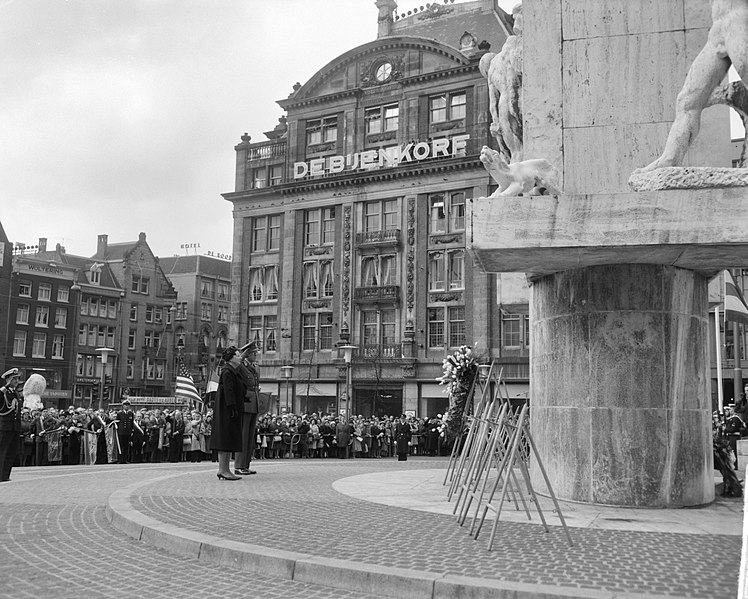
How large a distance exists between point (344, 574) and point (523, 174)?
610cm

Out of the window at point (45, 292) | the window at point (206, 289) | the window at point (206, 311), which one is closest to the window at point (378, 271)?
the window at point (45, 292)

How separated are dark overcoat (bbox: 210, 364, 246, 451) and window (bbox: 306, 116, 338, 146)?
4878cm

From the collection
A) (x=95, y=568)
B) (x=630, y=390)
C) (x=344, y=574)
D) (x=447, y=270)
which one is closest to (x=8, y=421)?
(x=95, y=568)

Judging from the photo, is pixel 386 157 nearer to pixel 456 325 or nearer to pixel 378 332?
pixel 378 332

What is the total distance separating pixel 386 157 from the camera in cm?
5741

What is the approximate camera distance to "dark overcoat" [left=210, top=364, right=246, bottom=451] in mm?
13781

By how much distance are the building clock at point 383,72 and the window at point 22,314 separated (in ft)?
132

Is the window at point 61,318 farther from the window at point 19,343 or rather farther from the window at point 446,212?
the window at point 446,212

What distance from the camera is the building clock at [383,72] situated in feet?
195

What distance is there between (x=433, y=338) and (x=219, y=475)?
4132cm

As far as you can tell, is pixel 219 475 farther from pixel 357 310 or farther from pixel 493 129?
pixel 357 310

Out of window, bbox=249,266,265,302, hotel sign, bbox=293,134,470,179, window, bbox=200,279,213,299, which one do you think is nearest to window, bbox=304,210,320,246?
hotel sign, bbox=293,134,470,179

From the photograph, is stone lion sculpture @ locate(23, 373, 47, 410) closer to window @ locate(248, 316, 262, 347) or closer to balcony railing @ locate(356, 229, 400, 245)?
balcony railing @ locate(356, 229, 400, 245)

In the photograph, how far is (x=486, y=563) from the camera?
6.88 metres
